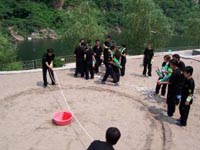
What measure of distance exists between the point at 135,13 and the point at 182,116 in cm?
1577

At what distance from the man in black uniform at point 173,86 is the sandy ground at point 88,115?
35 cm

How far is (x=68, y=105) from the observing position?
9.55 meters

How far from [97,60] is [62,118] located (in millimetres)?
5017

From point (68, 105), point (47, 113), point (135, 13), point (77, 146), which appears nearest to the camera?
point (77, 146)

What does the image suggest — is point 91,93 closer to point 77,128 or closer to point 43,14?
point 77,128

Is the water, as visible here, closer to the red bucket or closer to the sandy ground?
the sandy ground

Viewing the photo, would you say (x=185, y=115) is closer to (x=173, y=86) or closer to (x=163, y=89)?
(x=173, y=86)

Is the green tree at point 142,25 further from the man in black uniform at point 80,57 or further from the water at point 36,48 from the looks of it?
the water at point 36,48

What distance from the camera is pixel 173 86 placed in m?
8.39

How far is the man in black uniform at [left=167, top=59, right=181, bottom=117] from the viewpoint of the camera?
8.27 metres

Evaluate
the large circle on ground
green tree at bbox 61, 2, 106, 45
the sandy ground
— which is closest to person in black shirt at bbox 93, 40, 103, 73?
the sandy ground

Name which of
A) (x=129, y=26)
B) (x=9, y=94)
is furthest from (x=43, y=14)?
(x=9, y=94)

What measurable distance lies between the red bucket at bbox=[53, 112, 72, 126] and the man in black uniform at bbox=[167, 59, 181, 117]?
9.67ft

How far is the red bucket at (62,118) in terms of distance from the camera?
8039 mm
